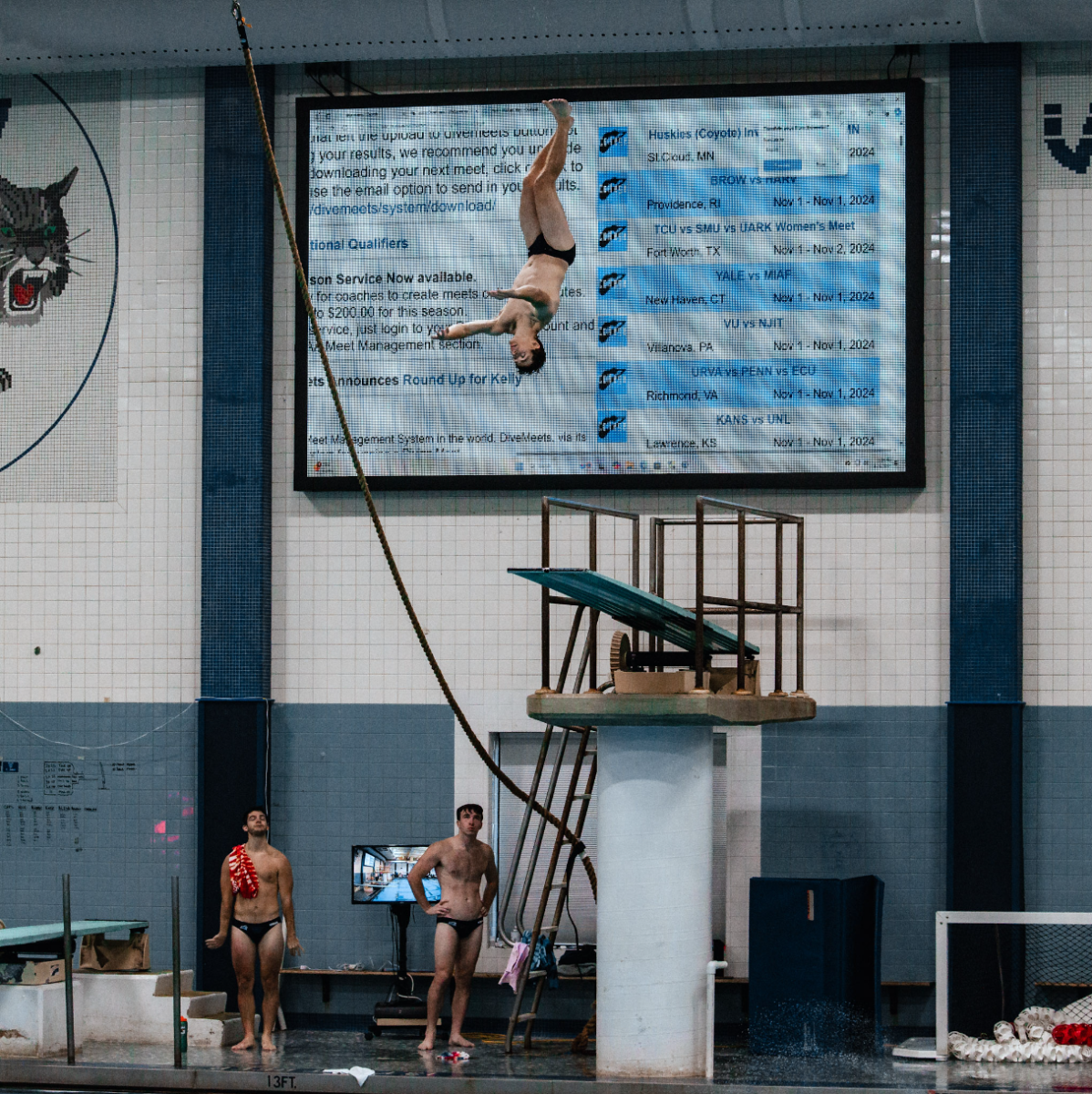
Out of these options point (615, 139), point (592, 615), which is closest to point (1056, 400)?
point (615, 139)

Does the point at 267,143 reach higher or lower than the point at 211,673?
higher

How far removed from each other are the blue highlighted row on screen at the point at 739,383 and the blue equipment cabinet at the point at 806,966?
3.64 m

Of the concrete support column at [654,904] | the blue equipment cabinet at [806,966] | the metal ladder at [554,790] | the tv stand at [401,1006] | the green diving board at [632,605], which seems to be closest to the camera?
the green diving board at [632,605]

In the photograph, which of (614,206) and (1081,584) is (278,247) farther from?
(1081,584)

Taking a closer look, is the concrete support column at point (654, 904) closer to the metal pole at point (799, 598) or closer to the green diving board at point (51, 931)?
the metal pole at point (799, 598)

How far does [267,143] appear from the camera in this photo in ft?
26.6

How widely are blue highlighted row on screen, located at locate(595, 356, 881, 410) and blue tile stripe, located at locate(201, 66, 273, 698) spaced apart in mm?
2701

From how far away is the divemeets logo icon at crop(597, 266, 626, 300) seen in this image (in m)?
12.9

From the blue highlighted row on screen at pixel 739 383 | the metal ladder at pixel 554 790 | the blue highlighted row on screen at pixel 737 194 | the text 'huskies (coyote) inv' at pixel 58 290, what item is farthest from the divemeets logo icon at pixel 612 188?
the text 'huskies (coyote) inv' at pixel 58 290

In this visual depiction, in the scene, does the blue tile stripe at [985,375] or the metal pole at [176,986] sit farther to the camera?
the blue tile stripe at [985,375]

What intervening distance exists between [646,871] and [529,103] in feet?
20.1

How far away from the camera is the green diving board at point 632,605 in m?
9.75

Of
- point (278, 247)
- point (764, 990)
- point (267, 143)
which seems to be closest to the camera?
point (267, 143)

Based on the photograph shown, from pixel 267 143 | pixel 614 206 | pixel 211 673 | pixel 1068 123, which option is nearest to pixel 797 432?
pixel 614 206
